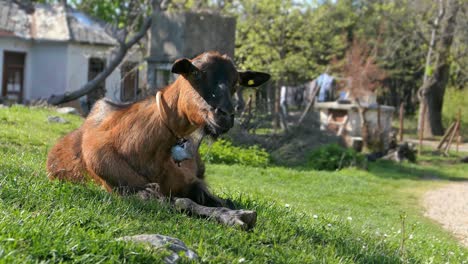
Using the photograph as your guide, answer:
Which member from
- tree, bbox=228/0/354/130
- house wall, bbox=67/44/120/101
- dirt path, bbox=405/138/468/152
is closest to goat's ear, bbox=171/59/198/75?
dirt path, bbox=405/138/468/152

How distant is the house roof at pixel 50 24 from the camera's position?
109 ft

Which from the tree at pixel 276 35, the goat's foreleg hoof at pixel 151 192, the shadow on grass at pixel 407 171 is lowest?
the shadow on grass at pixel 407 171

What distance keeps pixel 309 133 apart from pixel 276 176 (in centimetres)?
736

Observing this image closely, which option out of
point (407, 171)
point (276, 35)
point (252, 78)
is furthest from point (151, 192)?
point (276, 35)

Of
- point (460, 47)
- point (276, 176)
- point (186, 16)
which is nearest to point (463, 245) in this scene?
point (276, 176)

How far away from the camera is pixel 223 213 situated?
5703 mm

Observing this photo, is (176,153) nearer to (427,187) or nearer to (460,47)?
(427,187)

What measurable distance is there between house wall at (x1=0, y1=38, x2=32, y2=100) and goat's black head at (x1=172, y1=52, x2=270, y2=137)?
29.2 meters

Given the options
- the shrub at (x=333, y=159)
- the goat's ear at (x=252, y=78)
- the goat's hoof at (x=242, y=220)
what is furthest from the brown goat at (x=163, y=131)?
the shrub at (x=333, y=159)

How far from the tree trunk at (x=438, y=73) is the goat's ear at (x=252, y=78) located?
24.4 meters

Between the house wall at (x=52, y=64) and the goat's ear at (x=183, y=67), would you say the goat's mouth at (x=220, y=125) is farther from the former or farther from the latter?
the house wall at (x=52, y=64)

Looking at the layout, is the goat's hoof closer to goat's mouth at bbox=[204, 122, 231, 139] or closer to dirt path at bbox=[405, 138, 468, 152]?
goat's mouth at bbox=[204, 122, 231, 139]

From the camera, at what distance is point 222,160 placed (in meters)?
16.2

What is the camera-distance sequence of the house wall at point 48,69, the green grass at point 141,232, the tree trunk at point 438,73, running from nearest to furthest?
the green grass at point 141,232 → the tree trunk at point 438,73 → the house wall at point 48,69
